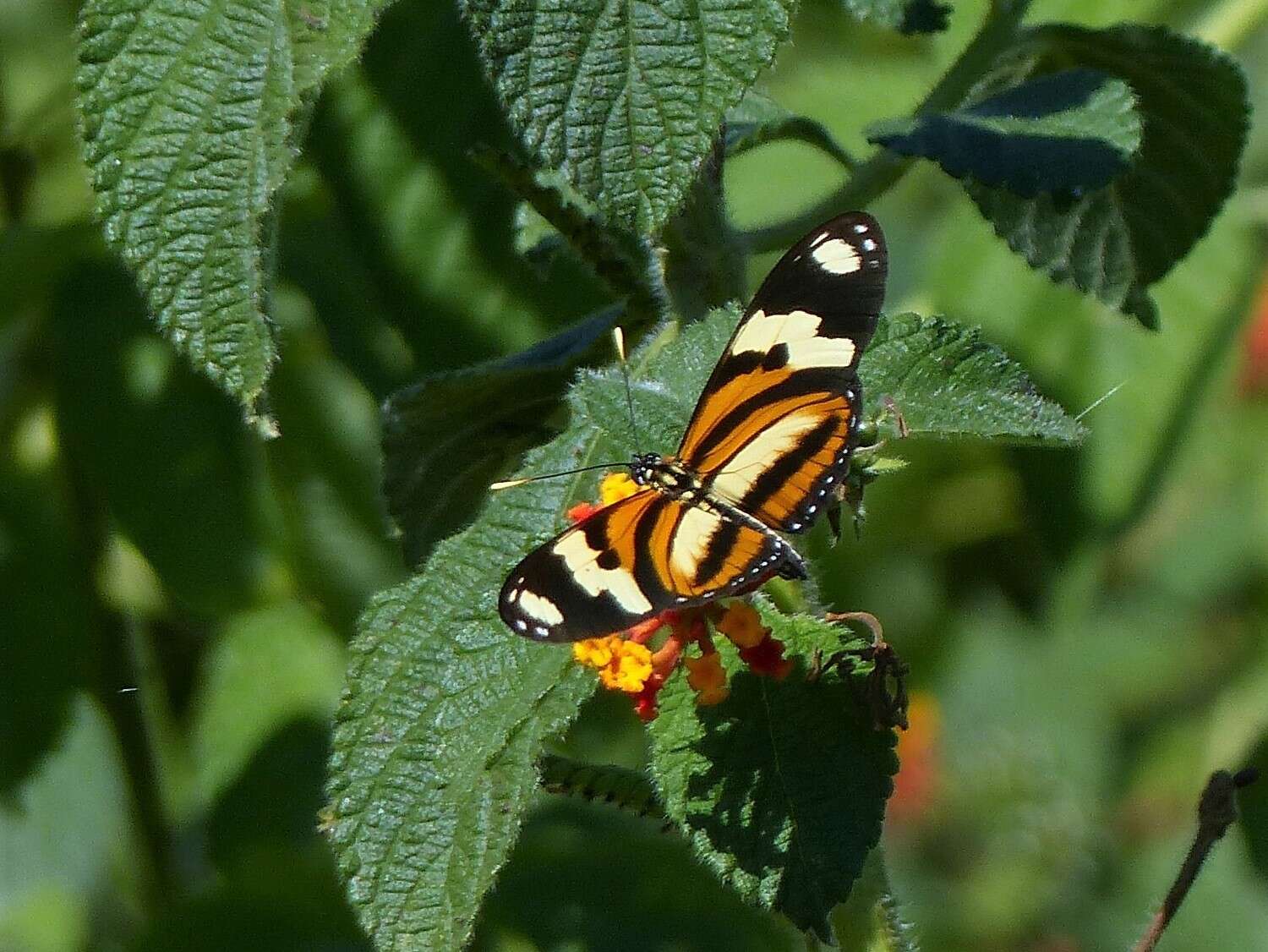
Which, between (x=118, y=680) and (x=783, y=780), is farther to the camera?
(x=118, y=680)

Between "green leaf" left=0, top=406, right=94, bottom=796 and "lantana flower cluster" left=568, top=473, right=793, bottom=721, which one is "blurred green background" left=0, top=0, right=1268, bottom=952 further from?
"lantana flower cluster" left=568, top=473, right=793, bottom=721

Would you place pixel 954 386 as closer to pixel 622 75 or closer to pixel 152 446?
pixel 622 75

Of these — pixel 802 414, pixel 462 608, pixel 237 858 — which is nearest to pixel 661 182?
pixel 802 414

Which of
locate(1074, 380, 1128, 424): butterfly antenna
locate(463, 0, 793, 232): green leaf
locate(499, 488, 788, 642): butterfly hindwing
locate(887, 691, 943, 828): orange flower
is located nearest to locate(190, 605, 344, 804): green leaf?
locate(1074, 380, 1128, 424): butterfly antenna

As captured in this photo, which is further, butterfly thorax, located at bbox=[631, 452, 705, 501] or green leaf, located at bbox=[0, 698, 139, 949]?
green leaf, located at bbox=[0, 698, 139, 949]

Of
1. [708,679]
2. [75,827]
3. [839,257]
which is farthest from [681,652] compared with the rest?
[75,827]

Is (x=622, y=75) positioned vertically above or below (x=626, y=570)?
above

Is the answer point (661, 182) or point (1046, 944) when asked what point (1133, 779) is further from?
point (661, 182)

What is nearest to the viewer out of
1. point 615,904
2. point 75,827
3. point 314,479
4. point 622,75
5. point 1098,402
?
point 622,75

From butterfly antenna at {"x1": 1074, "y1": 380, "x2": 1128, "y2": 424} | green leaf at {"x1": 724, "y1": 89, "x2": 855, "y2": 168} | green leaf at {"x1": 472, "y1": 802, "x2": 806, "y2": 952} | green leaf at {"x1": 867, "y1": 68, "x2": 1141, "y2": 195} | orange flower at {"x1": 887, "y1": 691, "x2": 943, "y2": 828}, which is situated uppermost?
green leaf at {"x1": 724, "y1": 89, "x2": 855, "y2": 168}
